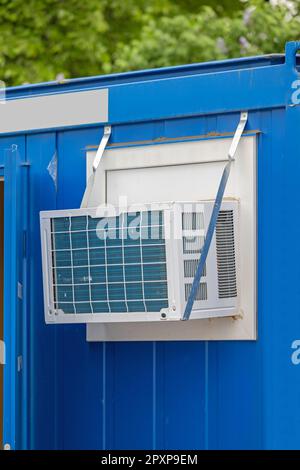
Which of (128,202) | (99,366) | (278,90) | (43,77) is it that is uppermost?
(43,77)

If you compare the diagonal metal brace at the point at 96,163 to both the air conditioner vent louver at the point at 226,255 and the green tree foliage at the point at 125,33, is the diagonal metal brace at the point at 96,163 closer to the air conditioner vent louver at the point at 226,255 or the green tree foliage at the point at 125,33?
the air conditioner vent louver at the point at 226,255

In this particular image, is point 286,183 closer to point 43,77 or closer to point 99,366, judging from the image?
point 99,366

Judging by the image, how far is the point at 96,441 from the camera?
4.45 m

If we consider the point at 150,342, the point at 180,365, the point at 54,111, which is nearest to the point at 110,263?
the point at 150,342

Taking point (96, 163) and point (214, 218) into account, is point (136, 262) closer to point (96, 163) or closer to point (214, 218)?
point (214, 218)

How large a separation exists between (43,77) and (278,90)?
7.24 metres

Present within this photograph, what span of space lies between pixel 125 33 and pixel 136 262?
27.6ft

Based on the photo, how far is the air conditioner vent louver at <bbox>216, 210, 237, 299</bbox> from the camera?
13.6ft

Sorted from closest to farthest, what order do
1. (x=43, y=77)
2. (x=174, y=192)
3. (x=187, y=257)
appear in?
(x=187, y=257) < (x=174, y=192) < (x=43, y=77)

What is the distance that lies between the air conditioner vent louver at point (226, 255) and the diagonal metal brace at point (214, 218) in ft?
0.26

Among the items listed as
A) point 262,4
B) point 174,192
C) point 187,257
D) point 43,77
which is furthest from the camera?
point 43,77

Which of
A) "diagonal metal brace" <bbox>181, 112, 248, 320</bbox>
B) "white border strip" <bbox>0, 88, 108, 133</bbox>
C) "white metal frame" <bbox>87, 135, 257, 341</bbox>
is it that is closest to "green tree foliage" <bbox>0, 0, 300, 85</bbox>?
"white border strip" <bbox>0, 88, 108, 133</bbox>

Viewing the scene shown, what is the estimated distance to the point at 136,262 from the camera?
411cm

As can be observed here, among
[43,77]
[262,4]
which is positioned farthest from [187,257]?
[43,77]
